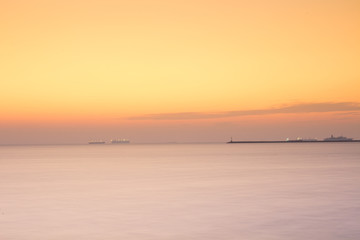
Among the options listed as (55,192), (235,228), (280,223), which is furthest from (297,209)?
(55,192)

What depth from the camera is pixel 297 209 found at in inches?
939

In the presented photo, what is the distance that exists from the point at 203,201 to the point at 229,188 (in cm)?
872

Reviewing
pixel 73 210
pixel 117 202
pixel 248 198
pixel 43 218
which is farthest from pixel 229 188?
pixel 43 218

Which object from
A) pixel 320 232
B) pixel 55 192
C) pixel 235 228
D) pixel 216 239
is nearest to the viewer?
pixel 216 239

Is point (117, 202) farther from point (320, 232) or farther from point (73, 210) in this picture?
point (320, 232)

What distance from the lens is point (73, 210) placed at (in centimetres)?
2405

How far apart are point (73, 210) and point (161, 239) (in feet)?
27.9

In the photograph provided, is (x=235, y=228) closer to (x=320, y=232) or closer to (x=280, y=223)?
(x=280, y=223)

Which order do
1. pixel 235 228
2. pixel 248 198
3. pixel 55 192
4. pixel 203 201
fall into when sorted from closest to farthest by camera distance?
pixel 235 228 → pixel 203 201 → pixel 248 198 → pixel 55 192

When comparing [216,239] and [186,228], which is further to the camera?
[186,228]

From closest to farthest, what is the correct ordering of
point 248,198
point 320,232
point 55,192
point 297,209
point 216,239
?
point 216,239 < point 320,232 < point 297,209 < point 248,198 < point 55,192

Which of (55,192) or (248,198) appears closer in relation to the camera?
(248,198)

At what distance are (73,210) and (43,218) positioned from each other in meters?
2.62

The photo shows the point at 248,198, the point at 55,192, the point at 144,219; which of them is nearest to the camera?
the point at 144,219
